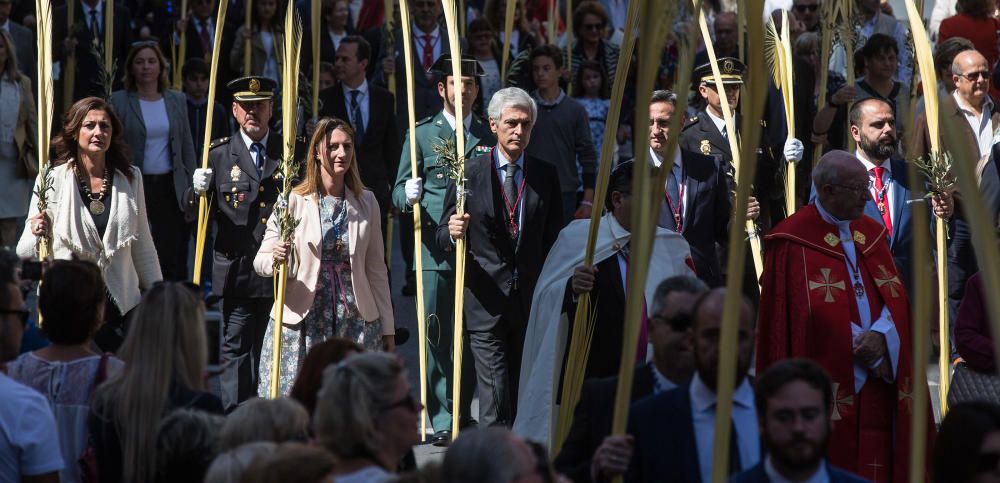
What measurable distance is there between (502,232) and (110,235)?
1938 mm

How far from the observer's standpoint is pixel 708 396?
14.5ft

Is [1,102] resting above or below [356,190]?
above

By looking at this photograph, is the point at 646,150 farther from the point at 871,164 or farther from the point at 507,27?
the point at 507,27

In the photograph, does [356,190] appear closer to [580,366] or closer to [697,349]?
[580,366]

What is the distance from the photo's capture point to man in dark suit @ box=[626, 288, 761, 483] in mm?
4355

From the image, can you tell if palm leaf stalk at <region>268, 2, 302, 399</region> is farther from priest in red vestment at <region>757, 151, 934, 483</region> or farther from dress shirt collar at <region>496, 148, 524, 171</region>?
priest in red vestment at <region>757, 151, 934, 483</region>

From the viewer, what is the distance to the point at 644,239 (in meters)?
A: 3.76

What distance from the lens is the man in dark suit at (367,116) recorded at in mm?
10344

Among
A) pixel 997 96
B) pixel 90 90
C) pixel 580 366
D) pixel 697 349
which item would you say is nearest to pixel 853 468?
pixel 580 366

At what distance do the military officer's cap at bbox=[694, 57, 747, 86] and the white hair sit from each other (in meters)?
1.50

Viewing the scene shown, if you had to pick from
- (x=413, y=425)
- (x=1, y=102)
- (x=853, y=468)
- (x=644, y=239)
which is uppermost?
(x=1, y=102)

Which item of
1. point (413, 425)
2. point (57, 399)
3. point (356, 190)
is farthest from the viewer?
point (356, 190)

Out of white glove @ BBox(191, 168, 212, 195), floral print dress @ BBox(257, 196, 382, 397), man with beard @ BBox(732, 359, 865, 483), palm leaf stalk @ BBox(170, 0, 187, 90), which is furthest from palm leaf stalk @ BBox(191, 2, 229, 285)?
man with beard @ BBox(732, 359, 865, 483)

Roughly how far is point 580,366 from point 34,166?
5.62m
